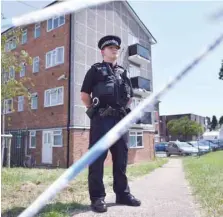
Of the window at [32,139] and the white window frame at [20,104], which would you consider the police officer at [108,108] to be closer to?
the window at [32,139]

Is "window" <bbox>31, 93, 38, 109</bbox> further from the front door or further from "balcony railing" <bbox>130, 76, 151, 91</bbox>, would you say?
"balcony railing" <bbox>130, 76, 151, 91</bbox>

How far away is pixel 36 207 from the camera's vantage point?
972mm

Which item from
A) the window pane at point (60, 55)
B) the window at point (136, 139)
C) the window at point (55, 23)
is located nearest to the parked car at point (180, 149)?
the window at point (136, 139)

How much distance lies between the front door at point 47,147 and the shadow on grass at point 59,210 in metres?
15.7

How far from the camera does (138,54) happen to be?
76.8 feet

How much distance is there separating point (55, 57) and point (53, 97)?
2.59 metres

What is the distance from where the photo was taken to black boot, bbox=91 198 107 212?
117 inches

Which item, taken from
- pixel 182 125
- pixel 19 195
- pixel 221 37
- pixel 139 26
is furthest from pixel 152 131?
pixel 182 125

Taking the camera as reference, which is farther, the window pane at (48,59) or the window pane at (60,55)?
the window pane at (48,59)

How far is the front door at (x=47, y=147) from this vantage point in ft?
61.4

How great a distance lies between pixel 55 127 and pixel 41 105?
2.45 m

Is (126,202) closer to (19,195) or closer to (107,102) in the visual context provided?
(107,102)

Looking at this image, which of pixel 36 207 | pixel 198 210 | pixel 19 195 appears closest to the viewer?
pixel 36 207

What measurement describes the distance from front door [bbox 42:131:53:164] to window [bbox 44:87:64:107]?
1.89m
